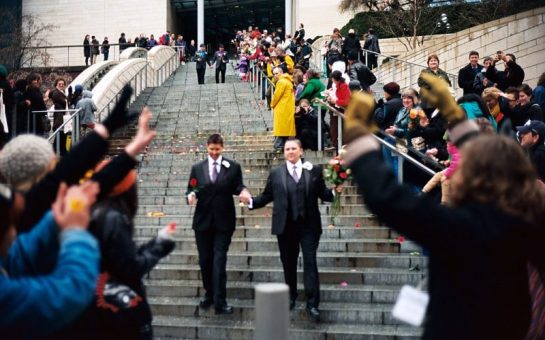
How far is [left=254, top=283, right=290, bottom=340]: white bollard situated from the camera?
11.6 ft

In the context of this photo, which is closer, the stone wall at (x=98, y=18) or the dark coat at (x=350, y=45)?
the dark coat at (x=350, y=45)

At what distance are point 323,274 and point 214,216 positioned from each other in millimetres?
1575

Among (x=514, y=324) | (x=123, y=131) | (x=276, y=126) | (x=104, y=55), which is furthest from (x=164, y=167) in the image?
(x=104, y=55)

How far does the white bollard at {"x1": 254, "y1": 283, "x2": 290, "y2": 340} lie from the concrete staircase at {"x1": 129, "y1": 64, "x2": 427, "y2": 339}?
2882 millimetres

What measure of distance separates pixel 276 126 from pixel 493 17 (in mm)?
17408

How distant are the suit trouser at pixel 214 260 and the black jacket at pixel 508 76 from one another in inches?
266

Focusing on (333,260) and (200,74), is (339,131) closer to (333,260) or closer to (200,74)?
(333,260)

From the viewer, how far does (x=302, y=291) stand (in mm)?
7113

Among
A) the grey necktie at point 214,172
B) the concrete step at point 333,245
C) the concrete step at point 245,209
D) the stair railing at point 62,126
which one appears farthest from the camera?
the stair railing at point 62,126

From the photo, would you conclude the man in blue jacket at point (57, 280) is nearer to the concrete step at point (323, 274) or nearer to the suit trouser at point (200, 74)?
the concrete step at point (323, 274)

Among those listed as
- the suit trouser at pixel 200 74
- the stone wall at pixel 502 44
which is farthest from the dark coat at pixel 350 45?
the suit trouser at pixel 200 74

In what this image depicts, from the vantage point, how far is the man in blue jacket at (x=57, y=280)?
7.14 feet

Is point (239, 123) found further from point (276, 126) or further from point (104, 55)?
point (104, 55)

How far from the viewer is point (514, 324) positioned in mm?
2594
